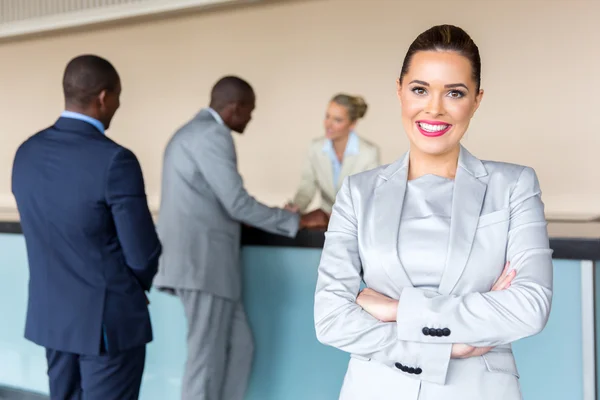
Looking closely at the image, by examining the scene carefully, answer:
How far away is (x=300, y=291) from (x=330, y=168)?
5.54ft

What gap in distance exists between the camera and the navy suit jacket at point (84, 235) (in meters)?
2.15

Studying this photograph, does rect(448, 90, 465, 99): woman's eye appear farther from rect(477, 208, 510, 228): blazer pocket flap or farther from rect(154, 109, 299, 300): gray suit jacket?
rect(154, 109, 299, 300): gray suit jacket

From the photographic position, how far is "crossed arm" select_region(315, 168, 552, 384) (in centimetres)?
120

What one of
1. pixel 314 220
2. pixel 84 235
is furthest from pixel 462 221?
pixel 314 220

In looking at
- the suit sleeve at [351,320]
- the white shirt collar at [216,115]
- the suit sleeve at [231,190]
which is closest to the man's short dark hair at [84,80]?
the suit sleeve at [231,190]

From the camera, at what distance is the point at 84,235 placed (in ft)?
7.14

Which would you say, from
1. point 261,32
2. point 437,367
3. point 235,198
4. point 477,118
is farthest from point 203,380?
point 261,32

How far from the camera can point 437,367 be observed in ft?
3.99

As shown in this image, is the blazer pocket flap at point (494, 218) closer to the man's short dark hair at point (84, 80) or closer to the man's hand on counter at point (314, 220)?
the man's short dark hair at point (84, 80)

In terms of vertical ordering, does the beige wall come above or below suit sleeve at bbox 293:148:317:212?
above

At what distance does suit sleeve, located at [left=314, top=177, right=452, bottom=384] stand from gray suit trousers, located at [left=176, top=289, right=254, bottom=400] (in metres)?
1.68

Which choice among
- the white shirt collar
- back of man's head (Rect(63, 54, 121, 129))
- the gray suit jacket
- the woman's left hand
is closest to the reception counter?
the gray suit jacket

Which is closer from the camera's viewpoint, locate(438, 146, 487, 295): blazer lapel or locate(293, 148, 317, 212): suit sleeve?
locate(438, 146, 487, 295): blazer lapel

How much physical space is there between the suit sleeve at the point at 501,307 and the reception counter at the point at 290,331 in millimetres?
1221
